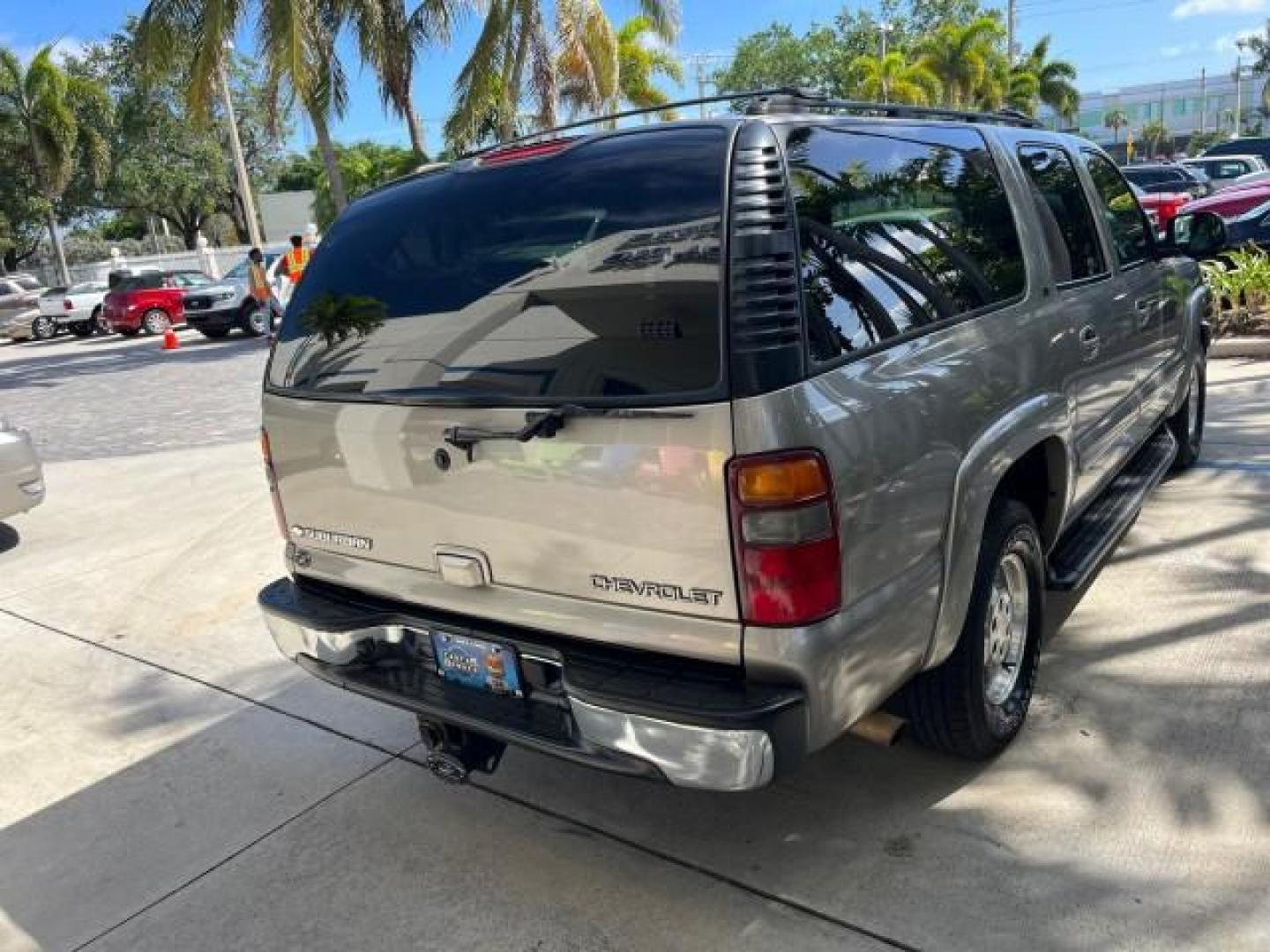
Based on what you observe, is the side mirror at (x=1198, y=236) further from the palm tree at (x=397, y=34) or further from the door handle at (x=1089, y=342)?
the palm tree at (x=397, y=34)

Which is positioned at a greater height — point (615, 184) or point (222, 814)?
point (615, 184)

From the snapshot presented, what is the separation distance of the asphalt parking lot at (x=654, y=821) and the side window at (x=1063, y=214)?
1.38 meters

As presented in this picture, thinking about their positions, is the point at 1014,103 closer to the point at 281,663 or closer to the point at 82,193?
the point at 82,193

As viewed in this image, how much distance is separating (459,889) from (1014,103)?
5546 cm

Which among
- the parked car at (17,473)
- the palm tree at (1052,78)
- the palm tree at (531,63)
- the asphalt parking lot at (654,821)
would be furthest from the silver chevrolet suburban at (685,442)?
the palm tree at (1052,78)

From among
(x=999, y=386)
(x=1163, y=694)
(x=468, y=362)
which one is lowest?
(x=1163, y=694)

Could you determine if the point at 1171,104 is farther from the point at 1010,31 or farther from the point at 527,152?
the point at 527,152

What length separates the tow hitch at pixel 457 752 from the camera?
9.57 ft

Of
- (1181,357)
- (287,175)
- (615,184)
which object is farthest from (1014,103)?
(615,184)

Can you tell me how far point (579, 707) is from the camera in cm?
246

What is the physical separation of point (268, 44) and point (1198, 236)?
1409cm

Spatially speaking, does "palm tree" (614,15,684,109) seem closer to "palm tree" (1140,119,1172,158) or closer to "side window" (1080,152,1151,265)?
"side window" (1080,152,1151,265)

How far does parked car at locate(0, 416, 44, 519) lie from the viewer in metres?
6.29

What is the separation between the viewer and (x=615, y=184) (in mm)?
2539
